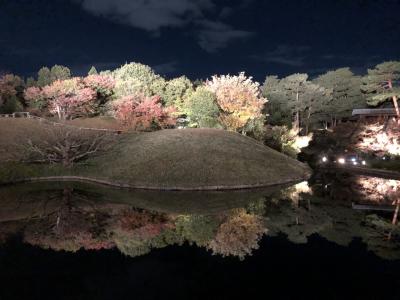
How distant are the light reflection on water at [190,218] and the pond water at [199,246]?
0.25ft

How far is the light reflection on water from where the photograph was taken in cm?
1984

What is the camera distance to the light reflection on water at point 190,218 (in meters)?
19.8

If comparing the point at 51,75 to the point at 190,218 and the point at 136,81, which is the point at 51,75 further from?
the point at 190,218

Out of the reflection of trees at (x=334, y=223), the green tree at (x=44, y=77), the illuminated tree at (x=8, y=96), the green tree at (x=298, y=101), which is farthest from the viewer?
the green tree at (x=44, y=77)

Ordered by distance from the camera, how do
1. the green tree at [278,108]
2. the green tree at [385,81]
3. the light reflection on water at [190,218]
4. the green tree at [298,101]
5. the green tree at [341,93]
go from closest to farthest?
the light reflection on water at [190,218] → the green tree at [385,81] → the green tree at [278,108] → the green tree at [298,101] → the green tree at [341,93]

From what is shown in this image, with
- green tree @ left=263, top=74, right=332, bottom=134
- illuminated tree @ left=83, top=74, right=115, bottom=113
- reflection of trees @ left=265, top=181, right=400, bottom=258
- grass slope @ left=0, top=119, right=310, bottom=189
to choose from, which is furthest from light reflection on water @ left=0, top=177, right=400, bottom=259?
green tree @ left=263, top=74, right=332, bottom=134

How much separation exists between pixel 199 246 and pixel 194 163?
2258cm

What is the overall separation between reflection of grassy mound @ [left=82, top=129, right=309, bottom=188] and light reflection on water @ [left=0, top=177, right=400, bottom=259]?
120 inches

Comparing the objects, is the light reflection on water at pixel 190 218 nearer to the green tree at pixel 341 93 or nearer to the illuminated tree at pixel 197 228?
the illuminated tree at pixel 197 228

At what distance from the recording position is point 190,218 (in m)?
25.1

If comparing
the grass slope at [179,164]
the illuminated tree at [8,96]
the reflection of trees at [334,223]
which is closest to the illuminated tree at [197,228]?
the reflection of trees at [334,223]

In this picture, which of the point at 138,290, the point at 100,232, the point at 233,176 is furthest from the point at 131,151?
the point at 138,290

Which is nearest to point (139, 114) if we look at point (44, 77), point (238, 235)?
point (44, 77)

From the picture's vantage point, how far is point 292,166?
47.2 meters
